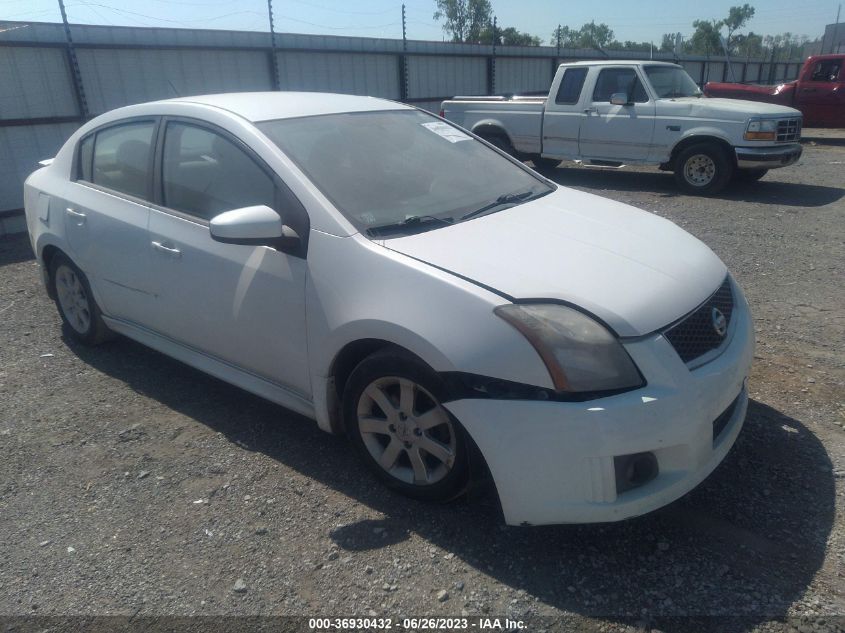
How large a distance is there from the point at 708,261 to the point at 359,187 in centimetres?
167

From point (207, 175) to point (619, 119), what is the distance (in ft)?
27.4

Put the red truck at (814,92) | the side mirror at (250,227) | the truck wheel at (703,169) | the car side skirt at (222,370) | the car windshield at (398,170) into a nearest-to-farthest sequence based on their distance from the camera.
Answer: the side mirror at (250,227)
the car windshield at (398,170)
the car side skirt at (222,370)
the truck wheel at (703,169)
the red truck at (814,92)

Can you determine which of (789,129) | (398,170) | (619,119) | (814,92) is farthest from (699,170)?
(398,170)

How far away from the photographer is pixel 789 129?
9.69 meters

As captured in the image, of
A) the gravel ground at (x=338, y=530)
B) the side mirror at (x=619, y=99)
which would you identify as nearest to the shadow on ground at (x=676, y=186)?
the side mirror at (x=619, y=99)

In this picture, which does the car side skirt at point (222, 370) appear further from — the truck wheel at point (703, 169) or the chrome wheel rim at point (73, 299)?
the truck wheel at point (703, 169)

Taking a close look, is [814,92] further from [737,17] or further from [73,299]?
[737,17]

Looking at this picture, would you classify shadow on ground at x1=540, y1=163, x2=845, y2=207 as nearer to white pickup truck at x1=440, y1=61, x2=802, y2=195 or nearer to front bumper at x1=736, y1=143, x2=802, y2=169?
white pickup truck at x1=440, y1=61, x2=802, y2=195

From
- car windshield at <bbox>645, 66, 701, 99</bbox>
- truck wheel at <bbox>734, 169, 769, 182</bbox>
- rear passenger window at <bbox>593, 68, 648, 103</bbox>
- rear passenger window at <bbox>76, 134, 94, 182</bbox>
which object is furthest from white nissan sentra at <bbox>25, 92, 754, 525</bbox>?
truck wheel at <bbox>734, 169, 769, 182</bbox>

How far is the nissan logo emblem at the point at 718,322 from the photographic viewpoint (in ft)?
8.97

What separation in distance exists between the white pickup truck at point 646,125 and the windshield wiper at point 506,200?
6963mm

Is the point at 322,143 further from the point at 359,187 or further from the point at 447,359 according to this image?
the point at 447,359

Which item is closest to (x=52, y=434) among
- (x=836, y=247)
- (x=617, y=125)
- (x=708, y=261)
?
(x=708, y=261)

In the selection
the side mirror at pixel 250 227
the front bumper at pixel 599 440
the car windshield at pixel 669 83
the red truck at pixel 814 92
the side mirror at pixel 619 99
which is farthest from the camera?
the red truck at pixel 814 92
